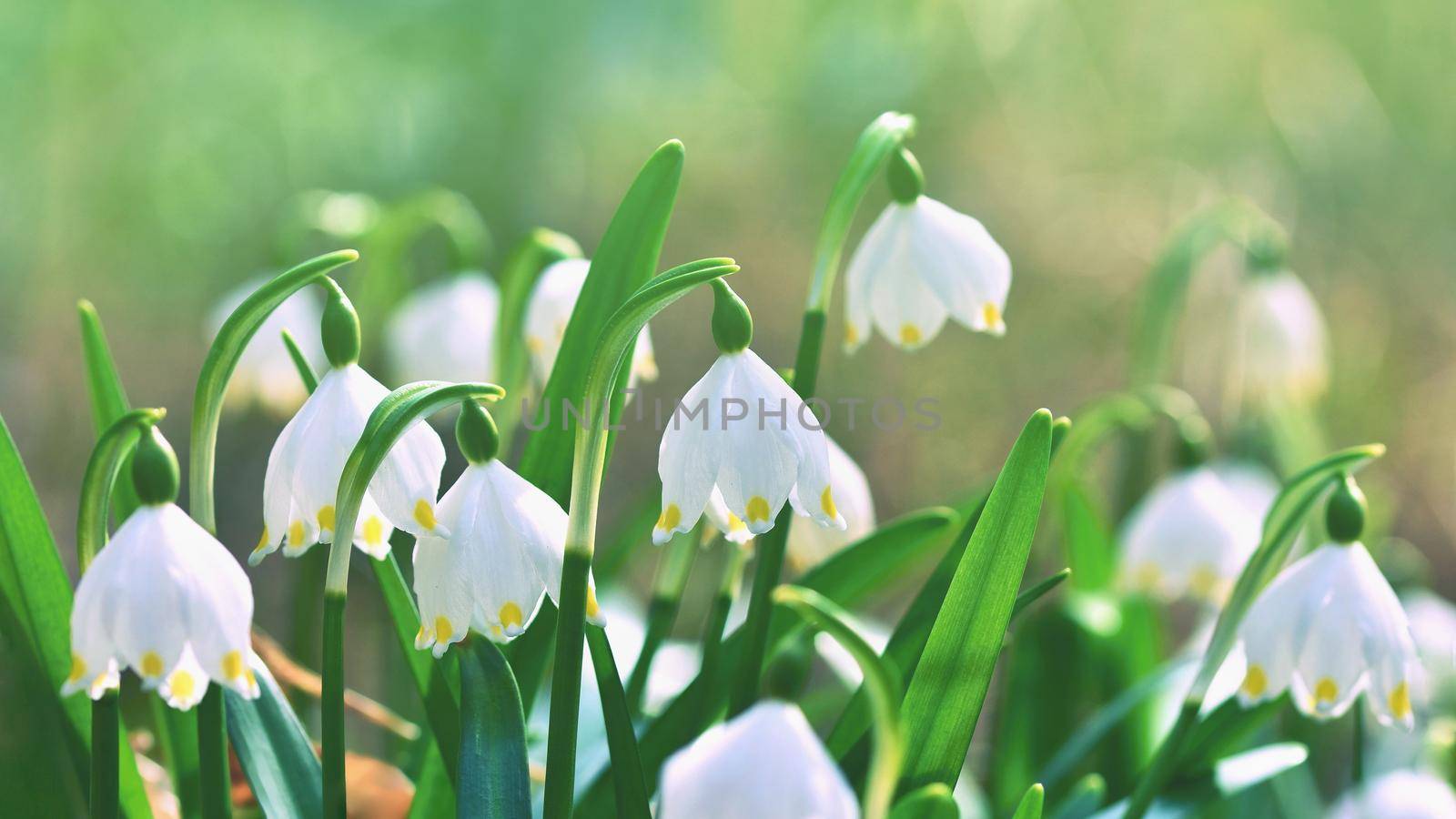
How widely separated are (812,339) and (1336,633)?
0.37 meters

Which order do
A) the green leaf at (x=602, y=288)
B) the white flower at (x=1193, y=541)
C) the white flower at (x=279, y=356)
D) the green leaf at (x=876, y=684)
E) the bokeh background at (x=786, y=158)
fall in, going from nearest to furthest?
the green leaf at (x=876, y=684)
the green leaf at (x=602, y=288)
the white flower at (x=1193, y=541)
the white flower at (x=279, y=356)
the bokeh background at (x=786, y=158)

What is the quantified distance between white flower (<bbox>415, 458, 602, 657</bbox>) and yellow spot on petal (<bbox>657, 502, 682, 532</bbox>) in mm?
56

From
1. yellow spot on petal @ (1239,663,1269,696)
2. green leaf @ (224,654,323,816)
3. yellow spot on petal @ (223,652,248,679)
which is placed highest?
yellow spot on petal @ (223,652,248,679)

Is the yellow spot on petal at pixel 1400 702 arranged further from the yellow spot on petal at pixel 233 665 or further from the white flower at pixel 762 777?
the yellow spot on petal at pixel 233 665

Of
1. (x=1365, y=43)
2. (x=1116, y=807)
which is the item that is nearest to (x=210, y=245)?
(x=1116, y=807)

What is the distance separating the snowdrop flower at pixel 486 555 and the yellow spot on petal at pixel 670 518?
0.05 m

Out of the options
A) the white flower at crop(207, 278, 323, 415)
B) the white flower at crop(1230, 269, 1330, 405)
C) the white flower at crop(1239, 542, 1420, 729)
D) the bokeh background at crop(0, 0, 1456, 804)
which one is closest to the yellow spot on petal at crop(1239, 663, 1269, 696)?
the white flower at crop(1239, 542, 1420, 729)

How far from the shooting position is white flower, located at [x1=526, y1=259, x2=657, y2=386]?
90 centimetres

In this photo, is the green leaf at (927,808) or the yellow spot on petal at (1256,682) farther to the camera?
the yellow spot on petal at (1256,682)

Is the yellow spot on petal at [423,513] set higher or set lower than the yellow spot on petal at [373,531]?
higher

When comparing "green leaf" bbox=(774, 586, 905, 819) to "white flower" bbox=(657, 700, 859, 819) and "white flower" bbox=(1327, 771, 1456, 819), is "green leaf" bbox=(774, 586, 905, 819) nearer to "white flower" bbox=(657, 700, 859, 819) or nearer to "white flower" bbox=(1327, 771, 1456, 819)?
"white flower" bbox=(657, 700, 859, 819)

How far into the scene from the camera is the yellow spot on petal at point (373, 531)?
0.69m

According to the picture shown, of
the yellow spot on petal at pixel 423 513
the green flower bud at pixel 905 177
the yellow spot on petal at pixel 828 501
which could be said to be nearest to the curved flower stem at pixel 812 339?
the green flower bud at pixel 905 177

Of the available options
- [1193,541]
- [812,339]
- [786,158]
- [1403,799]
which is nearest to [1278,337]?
[1193,541]
